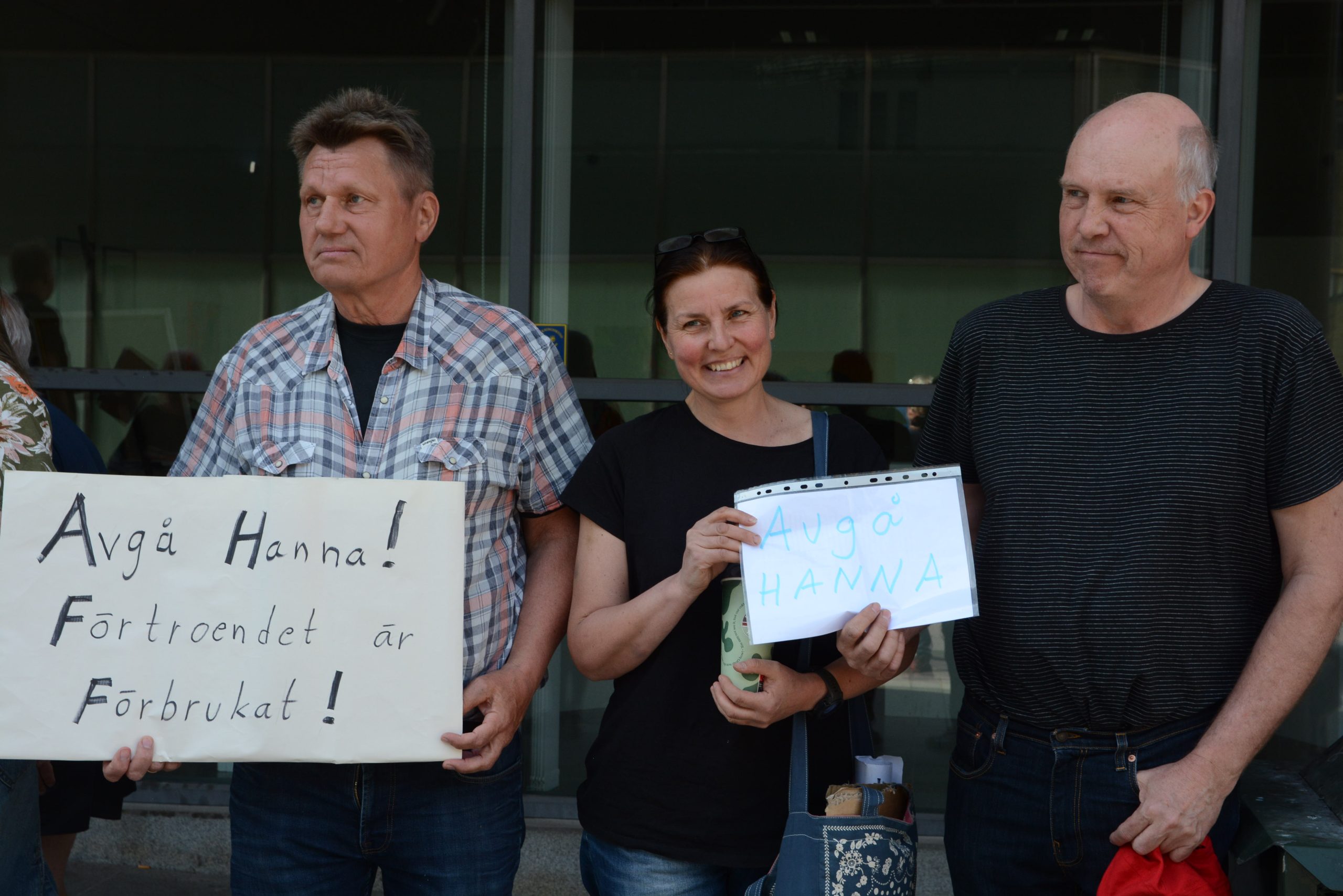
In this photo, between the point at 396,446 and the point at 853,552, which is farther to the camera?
the point at 396,446

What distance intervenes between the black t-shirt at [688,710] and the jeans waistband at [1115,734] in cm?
36

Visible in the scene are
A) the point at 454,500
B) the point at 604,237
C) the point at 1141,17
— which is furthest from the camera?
the point at 604,237

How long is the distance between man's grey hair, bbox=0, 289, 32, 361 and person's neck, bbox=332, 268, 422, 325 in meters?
0.89

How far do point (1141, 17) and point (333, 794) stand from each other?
4.76m

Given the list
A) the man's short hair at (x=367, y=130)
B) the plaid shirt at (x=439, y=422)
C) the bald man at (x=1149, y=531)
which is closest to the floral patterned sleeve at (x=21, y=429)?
the plaid shirt at (x=439, y=422)

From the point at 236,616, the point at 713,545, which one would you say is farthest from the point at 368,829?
the point at 713,545

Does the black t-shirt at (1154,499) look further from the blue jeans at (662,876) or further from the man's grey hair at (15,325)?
the man's grey hair at (15,325)

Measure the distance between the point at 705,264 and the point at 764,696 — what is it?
2.47 feet

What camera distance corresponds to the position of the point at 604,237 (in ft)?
19.1

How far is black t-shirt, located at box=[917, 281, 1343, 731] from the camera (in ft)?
6.20

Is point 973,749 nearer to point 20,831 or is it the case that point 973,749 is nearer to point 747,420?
point 747,420

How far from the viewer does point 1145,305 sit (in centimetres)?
197

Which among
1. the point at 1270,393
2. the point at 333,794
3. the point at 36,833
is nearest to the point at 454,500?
the point at 333,794

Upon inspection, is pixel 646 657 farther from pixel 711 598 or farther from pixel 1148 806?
pixel 1148 806
